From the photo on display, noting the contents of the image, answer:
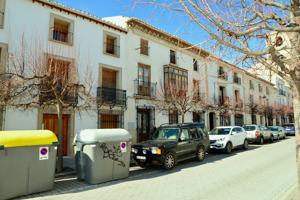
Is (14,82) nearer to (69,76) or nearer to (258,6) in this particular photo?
(69,76)

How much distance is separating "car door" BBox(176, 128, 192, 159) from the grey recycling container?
2.98 meters

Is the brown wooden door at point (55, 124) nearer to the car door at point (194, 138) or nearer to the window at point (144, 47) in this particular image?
the car door at point (194, 138)

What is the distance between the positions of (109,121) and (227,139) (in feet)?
23.6

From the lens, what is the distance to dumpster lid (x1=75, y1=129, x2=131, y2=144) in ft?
26.2

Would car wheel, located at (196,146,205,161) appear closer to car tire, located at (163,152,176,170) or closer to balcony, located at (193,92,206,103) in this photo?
car tire, located at (163,152,176,170)

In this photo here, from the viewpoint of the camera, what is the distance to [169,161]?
33.8 feet

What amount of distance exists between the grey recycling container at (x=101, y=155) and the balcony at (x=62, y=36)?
25.6 feet

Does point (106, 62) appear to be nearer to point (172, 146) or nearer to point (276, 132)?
point (172, 146)

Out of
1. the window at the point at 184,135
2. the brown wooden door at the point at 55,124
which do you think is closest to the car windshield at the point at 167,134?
the window at the point at 184,135

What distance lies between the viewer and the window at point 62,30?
14.2 metres

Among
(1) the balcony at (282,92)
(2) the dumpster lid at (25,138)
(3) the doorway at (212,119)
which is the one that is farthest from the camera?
(1) the balcony at (282,92)

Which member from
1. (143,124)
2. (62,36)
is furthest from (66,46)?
(143,124)

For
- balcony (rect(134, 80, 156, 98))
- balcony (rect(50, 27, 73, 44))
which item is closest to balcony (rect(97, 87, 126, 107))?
balcony (rect(134, 80, 156, 98))

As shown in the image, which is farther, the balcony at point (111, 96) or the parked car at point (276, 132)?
the parked car at point (276, 132)
